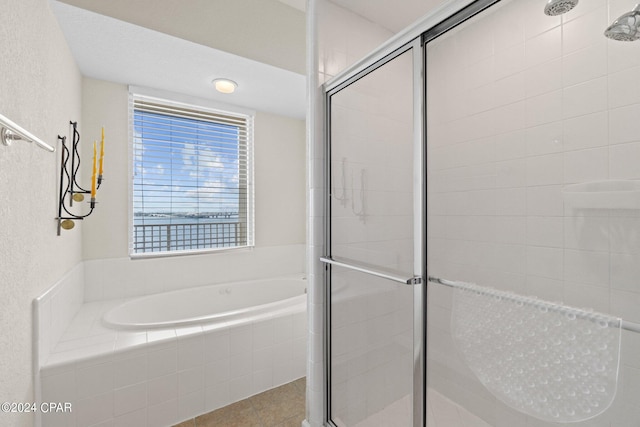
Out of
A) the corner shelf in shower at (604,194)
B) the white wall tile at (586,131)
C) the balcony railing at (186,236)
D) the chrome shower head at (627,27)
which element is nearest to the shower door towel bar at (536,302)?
the corner shelf in shower at (604,194)

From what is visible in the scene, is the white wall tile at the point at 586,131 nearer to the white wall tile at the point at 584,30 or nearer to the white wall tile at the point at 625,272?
the white wall tile at the point at 584,30

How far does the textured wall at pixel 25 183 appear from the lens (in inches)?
43.6

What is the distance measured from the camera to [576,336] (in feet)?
2.64

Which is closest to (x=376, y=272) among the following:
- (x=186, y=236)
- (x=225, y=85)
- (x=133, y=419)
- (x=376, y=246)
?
(x=376, y=246)

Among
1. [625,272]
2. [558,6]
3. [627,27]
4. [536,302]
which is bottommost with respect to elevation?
[536,302]

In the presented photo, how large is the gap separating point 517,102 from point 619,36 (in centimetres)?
26

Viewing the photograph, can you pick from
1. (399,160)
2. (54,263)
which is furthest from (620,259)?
(54,263)

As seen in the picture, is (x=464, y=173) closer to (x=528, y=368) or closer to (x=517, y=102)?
(x=517, y=102)

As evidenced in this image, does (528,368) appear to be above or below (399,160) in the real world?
below

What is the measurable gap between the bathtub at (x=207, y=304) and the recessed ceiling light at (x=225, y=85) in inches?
68.9

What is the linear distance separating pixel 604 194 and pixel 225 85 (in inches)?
95.7

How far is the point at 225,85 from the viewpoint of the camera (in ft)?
7.88

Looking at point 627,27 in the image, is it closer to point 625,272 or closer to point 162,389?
point 625,272

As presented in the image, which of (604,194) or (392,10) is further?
(392,10)
